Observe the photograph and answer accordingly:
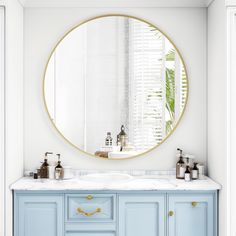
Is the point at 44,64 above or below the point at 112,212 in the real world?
above

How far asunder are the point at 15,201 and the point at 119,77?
4.16ft

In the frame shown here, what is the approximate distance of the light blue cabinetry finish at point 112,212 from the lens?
2.68m

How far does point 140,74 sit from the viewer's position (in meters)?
3.07

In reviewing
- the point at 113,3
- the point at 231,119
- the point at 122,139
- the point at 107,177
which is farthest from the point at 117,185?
the point at 113,3

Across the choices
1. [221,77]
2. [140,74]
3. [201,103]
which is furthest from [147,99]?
[221,77]

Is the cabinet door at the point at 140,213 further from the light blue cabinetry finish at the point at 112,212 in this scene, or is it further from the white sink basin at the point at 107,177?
the white sink basin at the point at 107,177

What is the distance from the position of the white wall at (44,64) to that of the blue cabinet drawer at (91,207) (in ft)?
1.47

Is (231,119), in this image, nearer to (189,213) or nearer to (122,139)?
(189,213)

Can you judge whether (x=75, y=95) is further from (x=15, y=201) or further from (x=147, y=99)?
(x=15, y=201)

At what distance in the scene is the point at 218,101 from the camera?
277cm

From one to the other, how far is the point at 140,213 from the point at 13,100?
4.20 ft

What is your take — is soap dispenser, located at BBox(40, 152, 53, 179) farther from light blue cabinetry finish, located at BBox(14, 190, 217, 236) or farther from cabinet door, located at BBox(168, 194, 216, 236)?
cabinet door, located at BBox(168, 194, 216, 236)

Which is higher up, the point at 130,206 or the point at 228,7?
the point at 228,7

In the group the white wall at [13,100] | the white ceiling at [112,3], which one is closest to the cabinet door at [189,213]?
the white wall at [13,100]
